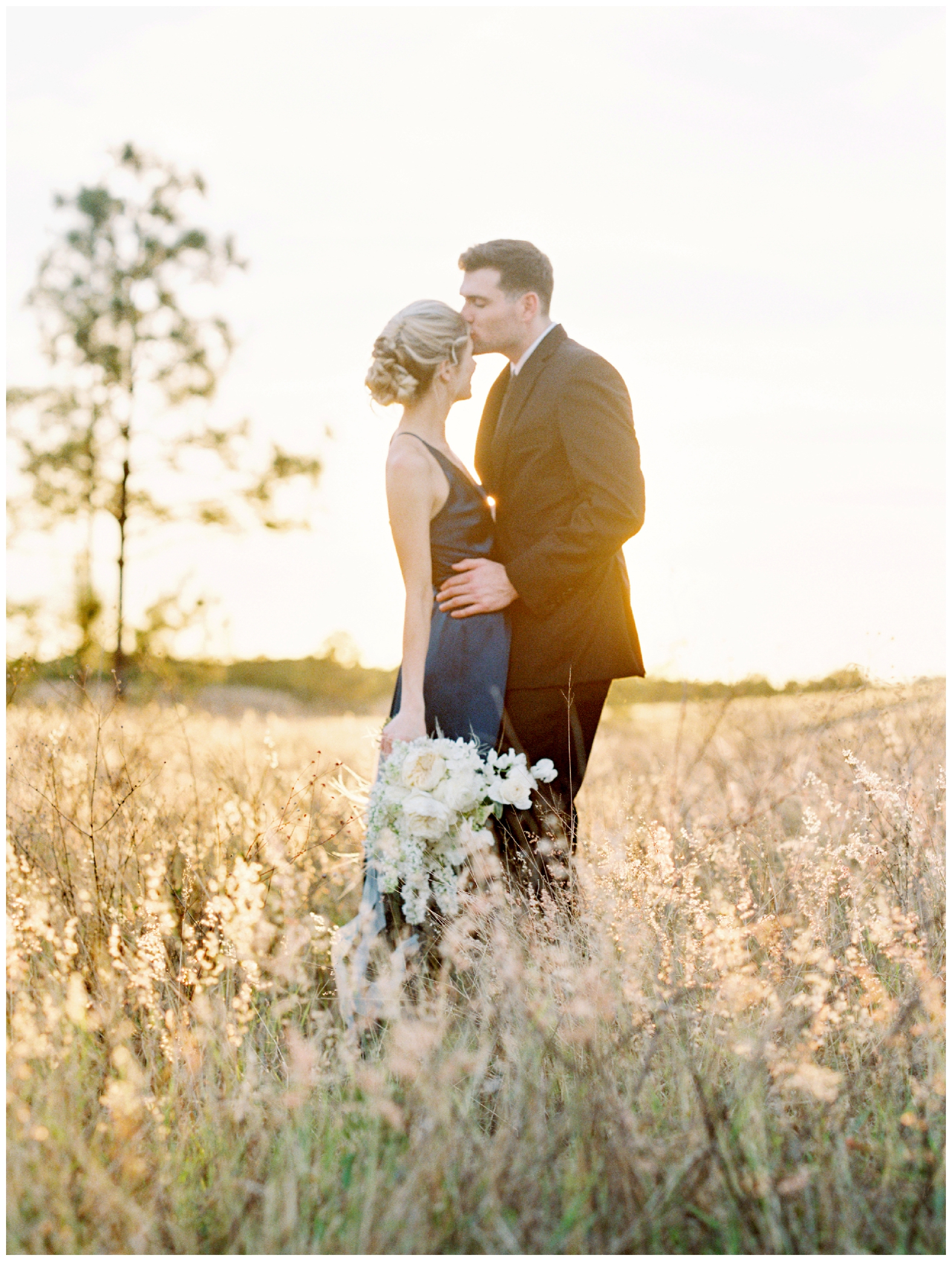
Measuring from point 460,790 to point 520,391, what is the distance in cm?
143

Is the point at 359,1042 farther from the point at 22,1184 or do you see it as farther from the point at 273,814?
the point at 22,1184

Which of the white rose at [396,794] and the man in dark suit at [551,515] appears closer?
the white rose at [396,794]

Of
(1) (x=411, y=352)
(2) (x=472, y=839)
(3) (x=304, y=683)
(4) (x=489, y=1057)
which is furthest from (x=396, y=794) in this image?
(3) (x=304, y=683)

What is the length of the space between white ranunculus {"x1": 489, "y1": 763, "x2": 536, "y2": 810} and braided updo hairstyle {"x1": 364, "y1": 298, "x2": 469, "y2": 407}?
4.19ft

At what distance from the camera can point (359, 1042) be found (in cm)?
304

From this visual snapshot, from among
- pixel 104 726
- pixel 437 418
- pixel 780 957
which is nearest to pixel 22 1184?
pixel 780 957

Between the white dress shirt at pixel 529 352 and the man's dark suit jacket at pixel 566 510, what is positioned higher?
the white dress shirt at pixel 529 352

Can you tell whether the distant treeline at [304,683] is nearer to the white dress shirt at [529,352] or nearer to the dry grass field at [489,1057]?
the dry grass field at [489,1057]

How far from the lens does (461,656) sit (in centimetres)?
333

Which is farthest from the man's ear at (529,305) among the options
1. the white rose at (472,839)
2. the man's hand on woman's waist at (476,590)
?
the white rose at (472,839)

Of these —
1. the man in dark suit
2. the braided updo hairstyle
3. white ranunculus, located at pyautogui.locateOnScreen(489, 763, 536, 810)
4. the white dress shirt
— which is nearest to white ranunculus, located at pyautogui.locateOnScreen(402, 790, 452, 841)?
white ranunculus, located at pyautogui.locateOnScreen(489, 763, 536, 810)

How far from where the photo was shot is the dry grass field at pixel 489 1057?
202 centimetres

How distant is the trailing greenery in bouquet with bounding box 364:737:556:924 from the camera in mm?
3098

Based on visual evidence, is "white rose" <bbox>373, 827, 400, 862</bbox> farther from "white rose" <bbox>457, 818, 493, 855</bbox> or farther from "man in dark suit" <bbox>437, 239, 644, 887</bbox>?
"man in dark suit" <bbox>437, 239, 644, 887</bbox>
